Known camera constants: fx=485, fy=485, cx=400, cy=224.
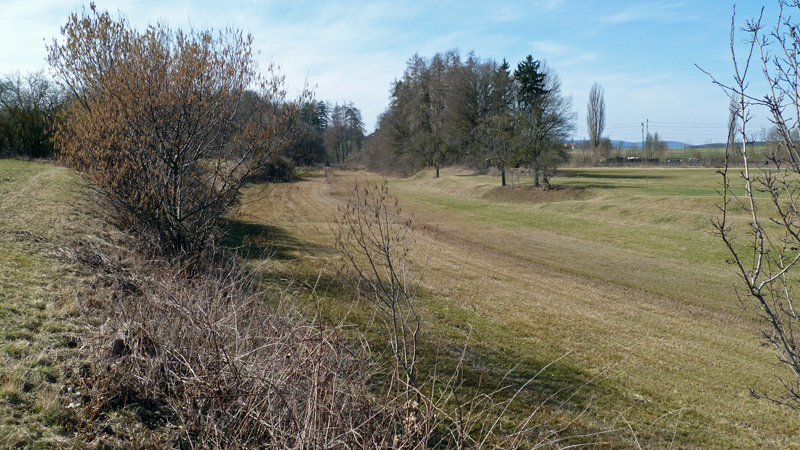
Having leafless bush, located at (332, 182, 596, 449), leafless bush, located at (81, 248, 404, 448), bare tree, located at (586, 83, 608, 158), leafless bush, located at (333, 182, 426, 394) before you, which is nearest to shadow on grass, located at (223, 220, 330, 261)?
leafless bush, located at (333, 182, 426, 394)

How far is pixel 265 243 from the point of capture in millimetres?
13703

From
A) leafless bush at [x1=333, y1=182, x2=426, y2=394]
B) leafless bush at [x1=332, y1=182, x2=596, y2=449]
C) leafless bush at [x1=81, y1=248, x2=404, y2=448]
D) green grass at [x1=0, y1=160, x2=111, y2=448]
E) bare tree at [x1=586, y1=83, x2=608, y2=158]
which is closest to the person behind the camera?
leafless bush at [x1=332, y1=182, x2=596, y2=449]

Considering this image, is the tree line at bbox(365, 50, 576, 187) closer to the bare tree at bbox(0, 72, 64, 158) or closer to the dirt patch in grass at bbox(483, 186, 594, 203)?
the dirt patch in grass at bbox(483, 186, 594, 203)

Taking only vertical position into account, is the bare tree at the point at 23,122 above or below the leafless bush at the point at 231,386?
above

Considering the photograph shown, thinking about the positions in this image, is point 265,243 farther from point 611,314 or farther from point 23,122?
point 23,122

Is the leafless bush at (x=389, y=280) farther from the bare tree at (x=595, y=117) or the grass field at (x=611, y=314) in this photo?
the bare tree at (x=595, y=117)

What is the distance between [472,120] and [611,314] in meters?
40.4

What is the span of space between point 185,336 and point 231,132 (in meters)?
6.21

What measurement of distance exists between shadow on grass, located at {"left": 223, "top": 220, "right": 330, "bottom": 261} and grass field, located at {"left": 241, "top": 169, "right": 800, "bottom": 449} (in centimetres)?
10

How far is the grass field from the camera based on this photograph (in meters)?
5.93

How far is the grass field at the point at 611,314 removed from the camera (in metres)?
5.93

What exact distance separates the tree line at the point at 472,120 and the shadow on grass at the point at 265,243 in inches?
807

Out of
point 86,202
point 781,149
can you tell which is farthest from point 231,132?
point 781,149

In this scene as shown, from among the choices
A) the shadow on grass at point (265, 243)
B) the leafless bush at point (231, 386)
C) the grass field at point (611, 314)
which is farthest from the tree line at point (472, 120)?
the leafless bush at point (231, 386)
